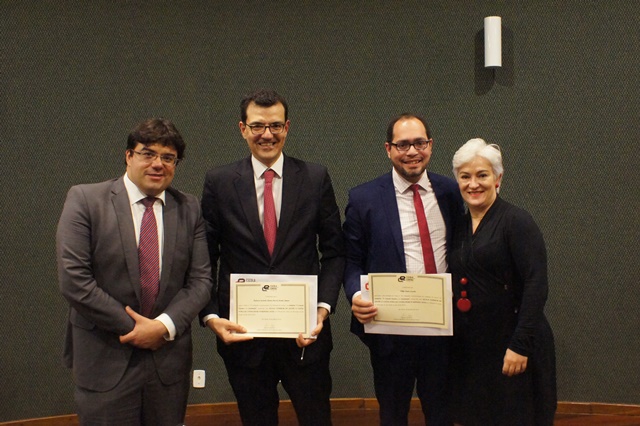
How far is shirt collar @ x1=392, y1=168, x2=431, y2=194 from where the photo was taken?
2.41m

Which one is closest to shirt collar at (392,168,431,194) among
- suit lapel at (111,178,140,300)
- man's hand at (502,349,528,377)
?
man's hand at (502,349,528,377)

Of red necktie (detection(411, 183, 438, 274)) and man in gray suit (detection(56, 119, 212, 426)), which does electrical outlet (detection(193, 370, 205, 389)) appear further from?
red necktie (detection(411, 183, 438, 274))

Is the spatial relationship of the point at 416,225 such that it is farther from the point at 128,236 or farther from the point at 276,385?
the point at 128,236

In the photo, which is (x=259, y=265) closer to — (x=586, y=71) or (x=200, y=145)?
(x=200, y=145)

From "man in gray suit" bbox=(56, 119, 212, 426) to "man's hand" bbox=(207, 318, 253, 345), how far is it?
0.12m

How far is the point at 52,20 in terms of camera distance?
3.69 metres

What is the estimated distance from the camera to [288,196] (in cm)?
232

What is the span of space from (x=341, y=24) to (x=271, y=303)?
7.69 feet

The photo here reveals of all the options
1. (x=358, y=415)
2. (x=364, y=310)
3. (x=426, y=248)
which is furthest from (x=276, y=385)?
(x=358, y=415)

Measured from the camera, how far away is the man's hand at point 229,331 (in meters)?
2.19

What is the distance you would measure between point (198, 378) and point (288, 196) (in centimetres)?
210

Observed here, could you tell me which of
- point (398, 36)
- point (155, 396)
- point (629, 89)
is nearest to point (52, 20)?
point (398, 36)

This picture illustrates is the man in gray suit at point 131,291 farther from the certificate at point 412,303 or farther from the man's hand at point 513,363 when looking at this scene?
the man's hand at point 513,363

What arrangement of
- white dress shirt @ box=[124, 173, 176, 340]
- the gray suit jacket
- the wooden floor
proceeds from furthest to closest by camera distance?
the wooden floor < white dress shirt @ box=[124, 173, 176, 340] < the gray suit jacket
